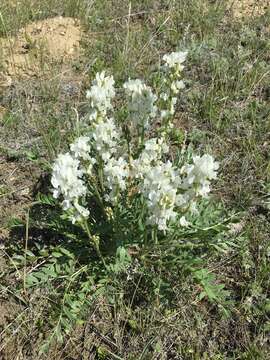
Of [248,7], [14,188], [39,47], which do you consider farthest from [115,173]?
[248,7]

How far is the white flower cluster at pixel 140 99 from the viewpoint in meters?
2.69

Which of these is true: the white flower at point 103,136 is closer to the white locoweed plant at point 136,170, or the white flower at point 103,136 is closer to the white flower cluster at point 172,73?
the white locoweed plant at point 136,170

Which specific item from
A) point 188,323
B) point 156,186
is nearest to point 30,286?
point 188,323

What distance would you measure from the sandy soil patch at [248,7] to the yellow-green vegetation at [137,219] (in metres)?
0.17

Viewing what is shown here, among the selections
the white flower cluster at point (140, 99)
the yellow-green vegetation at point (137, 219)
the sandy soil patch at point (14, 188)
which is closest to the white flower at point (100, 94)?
the white flower cluster at point (140, 99)

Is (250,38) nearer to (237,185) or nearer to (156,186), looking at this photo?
(237,185)

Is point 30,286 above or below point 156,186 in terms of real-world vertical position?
below

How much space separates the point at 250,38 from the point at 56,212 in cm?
293

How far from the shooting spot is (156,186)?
249 centimetres

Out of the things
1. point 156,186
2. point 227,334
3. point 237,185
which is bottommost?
point 227,334

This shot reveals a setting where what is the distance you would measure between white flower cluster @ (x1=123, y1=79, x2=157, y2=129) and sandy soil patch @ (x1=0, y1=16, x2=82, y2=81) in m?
2.36

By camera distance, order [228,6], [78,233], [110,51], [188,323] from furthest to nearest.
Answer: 1. [228,6]
2. [110,51]
3. [78,233]
4. [188,323]

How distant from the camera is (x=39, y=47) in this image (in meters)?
5.16

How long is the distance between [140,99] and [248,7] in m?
3.70
